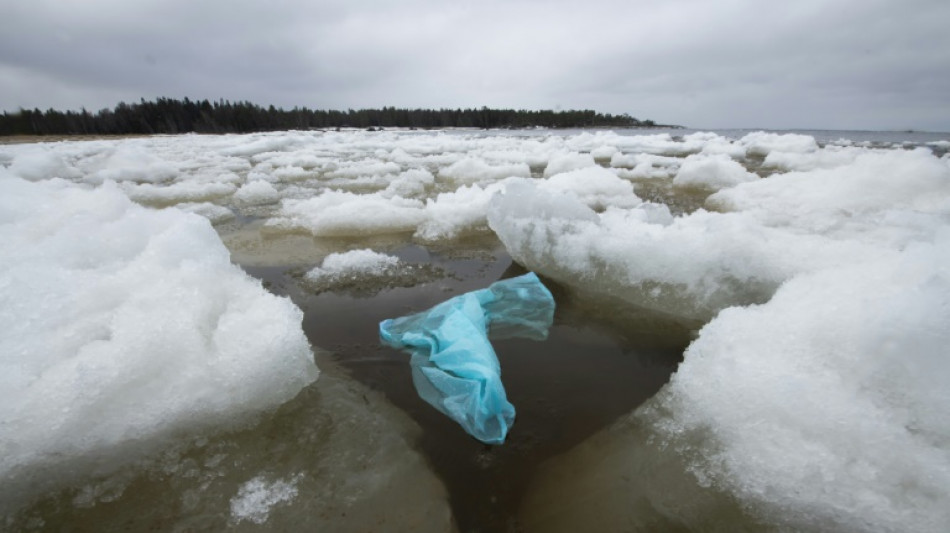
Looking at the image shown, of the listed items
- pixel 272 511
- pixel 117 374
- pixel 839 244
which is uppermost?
pixel 839 244

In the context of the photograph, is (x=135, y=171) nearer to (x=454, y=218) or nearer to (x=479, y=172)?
(x=479, y=172)

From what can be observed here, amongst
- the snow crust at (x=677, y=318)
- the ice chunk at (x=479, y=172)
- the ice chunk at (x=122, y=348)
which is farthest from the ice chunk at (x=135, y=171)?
the ice chunk at (x=122, y=348)

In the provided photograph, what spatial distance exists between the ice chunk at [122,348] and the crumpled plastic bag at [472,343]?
500mm

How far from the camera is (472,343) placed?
194 centimetres

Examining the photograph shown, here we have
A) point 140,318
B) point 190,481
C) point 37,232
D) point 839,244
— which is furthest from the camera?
point 839,244

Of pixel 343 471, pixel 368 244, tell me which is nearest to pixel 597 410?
pixel 343 471

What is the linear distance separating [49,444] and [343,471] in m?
0.85

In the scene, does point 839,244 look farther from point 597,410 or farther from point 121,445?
point 121,445

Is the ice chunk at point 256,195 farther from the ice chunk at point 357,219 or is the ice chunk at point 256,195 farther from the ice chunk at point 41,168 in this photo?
the ice chunk at point 41,168

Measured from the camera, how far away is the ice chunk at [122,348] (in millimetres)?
1339

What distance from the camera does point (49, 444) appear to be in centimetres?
131

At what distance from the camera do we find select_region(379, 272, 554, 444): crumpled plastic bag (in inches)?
64.7

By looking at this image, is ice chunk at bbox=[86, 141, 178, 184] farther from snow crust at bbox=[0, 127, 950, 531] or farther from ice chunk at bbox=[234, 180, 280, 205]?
snow crust at bbox=[0, 127, 950, 531]

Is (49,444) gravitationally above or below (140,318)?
below
